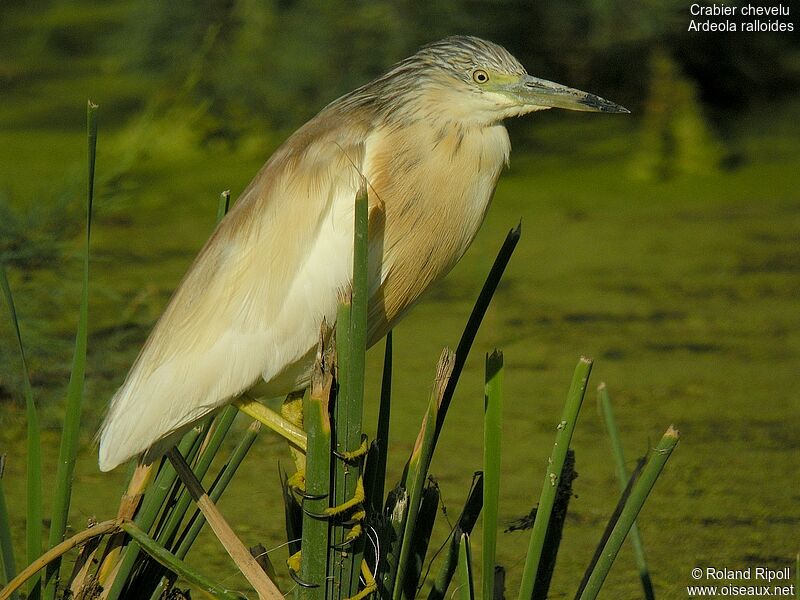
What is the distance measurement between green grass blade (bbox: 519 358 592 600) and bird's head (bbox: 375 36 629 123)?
1.41ft

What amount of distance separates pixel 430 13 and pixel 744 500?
7.06 feet

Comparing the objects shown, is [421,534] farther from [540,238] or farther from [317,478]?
[540,238]

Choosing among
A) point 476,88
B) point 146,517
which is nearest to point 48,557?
point 146,517

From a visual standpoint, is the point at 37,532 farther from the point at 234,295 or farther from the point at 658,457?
the point at 658,457

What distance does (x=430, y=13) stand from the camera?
3803 mm

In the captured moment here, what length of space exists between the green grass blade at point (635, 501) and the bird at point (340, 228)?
450 millimetres

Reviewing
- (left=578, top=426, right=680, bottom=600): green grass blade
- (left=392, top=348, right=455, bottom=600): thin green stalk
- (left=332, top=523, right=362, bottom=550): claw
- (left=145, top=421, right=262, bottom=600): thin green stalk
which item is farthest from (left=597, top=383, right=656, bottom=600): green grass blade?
(left=145, top=421, right=262, bottom=600): thin green stalk

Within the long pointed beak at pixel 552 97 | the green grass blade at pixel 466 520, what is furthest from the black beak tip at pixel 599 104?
the green grass blade at pixel 466 520

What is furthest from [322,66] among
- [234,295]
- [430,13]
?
[234,295]

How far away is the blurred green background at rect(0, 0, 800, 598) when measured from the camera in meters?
2.22

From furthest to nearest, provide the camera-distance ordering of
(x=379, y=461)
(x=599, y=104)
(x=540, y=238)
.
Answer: (x=540, y=238)
(x=599, y=104)
(x=379, y=461)

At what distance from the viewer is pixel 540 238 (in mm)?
3627

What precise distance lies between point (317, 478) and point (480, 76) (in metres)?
0.55

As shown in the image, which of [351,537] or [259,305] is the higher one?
[259,305]
